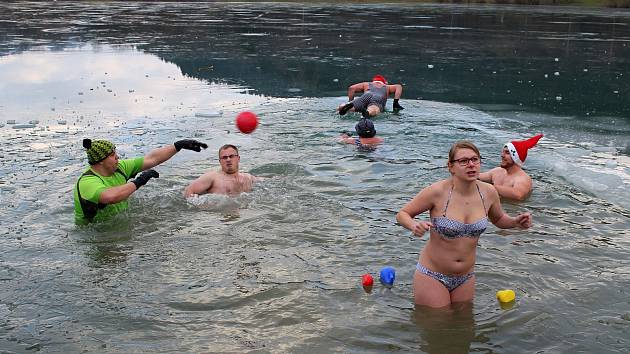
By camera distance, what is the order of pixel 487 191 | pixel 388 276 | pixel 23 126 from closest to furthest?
pixel 487 191 → pixel 388 276 → pixel 23 126

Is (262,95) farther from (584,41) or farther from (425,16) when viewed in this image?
(425,16)

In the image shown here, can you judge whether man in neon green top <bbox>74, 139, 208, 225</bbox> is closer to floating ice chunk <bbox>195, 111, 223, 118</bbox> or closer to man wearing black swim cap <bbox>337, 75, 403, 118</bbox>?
floating ice chunk <bbox>195, 111, 223, 118</bbox>

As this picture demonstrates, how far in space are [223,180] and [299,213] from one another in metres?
1.20

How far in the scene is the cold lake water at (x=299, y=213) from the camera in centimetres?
524

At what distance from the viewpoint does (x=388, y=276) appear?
598cm

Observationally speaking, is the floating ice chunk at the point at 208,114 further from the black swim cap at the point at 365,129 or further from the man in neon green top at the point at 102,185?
the man in neon green top at the point at 102,185

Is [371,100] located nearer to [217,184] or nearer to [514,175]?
[514,175]

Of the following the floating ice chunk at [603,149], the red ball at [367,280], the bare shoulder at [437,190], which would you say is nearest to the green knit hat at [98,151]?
the red ball at [367,280]

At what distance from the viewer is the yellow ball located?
18.4 ft

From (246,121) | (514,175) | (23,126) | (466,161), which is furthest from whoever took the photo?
(23,126)

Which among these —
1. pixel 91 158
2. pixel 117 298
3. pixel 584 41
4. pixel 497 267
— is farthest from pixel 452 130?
pixel 584 41

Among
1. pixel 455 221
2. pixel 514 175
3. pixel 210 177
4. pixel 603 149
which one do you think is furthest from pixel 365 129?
pixel 455 221

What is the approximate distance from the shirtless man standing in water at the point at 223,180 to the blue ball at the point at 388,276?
3.10 meters

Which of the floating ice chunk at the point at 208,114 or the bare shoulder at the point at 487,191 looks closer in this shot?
the bare shoulder at the point at 487,191
